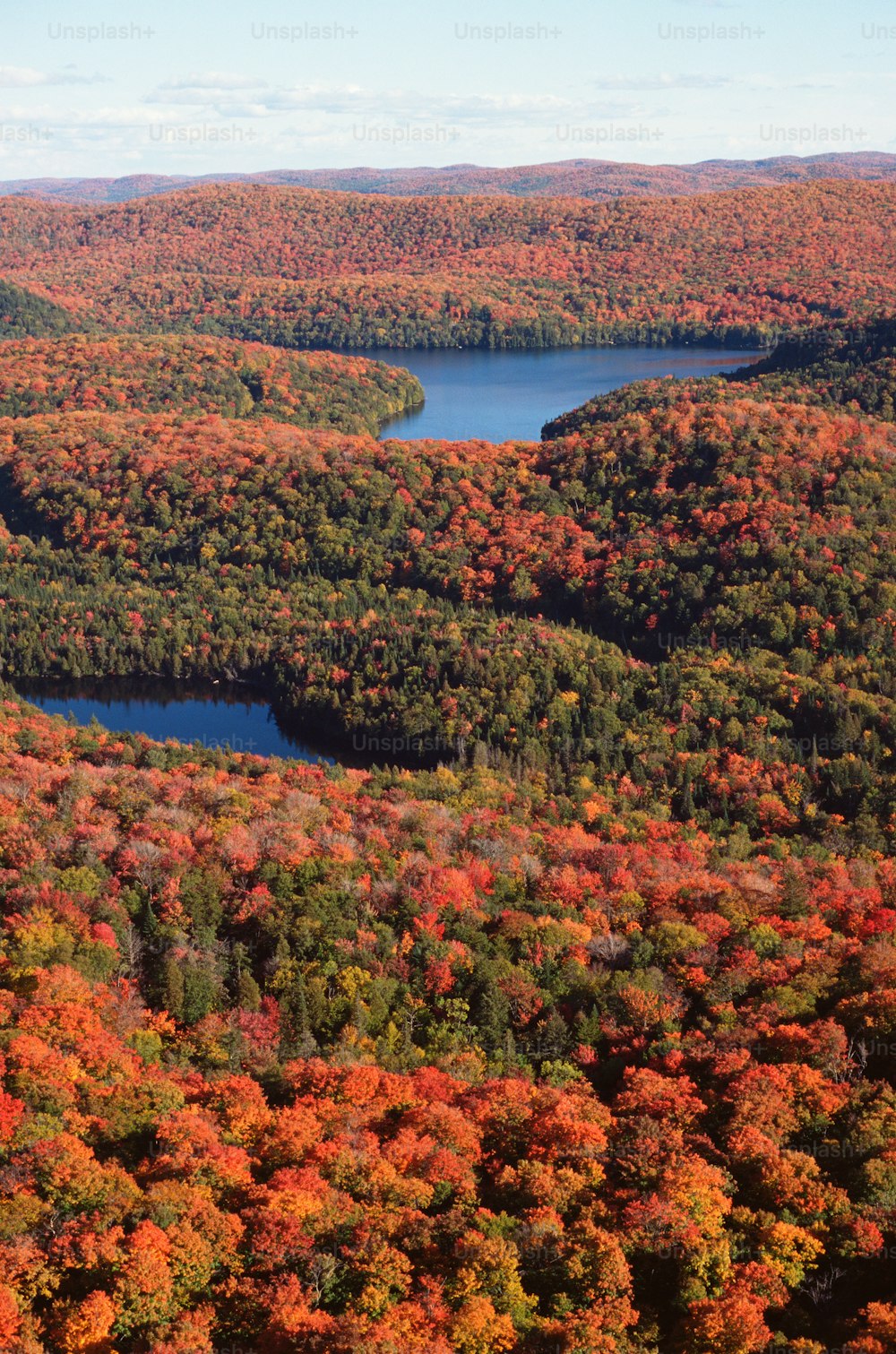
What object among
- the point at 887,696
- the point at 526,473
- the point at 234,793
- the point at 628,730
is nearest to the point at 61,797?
the point at 234,793

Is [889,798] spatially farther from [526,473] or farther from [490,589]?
[526,473]

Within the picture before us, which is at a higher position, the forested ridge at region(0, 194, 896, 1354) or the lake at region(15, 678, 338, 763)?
the forested ridge at region(0, 194, 896, 1354)

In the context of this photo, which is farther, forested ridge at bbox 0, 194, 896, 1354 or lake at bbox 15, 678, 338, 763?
lake at bbox 15, 678, 338, 763

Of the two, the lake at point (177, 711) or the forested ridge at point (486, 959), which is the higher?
the forested ridge at point (486, 959)

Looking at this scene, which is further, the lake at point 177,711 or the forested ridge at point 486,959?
the lake at point 177,711
